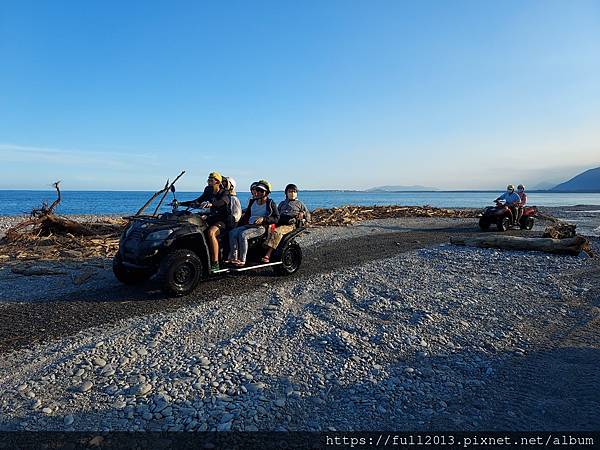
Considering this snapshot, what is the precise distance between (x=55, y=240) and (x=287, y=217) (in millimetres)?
7524

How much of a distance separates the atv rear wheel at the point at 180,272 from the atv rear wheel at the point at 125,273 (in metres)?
0.87

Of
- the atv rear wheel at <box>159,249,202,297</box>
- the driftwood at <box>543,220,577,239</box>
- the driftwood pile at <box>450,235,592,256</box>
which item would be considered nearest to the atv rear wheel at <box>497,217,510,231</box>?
the driftwood at <box>543,220,577,239</box>

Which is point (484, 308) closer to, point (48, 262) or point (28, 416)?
point (28, 416)

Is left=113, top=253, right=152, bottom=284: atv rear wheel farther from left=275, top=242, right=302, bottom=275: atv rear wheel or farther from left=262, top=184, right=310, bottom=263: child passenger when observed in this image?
left=275, top=242, right=302, bottom=275: atv rear wheel

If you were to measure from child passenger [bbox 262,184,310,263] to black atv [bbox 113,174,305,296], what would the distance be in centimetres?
86

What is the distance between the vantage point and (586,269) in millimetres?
8766

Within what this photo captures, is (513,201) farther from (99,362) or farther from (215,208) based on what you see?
(99,362)

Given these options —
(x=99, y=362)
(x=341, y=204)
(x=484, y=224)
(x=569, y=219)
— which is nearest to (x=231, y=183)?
(x=99, y=362)

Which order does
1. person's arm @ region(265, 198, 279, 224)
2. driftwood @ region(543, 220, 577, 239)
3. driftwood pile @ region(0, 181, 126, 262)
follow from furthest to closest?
driftwood @ region(543, 220, 577, 239), driftwood pile @ region(0, 181, 126, 262), person's arm @ region(265, 198, 279, 224)

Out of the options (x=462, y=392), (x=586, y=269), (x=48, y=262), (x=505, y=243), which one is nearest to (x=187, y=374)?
(x=462, y=392)

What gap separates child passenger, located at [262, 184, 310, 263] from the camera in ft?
25.1

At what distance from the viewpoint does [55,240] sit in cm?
1129

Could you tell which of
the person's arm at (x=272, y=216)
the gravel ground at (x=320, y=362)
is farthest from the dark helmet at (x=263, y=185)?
the gravel ground at (x=320, y=362)

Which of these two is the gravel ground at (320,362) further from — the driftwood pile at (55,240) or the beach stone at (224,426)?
the driftwood pile at (55,240)
